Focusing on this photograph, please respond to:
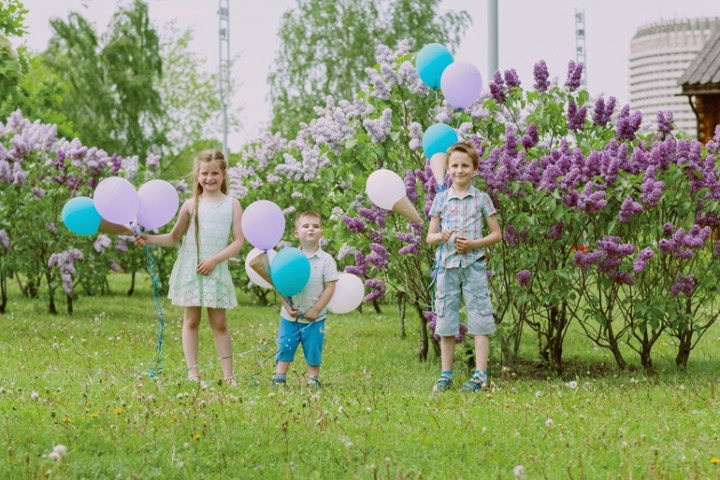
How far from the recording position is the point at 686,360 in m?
7.12

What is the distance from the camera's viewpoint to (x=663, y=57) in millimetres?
141875

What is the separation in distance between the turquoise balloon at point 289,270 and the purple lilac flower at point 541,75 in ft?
7.32

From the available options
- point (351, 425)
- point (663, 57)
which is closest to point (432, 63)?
point (351, 425)

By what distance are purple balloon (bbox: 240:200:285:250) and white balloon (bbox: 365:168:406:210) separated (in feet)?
2.16

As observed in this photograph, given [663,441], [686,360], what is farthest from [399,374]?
[663,441]

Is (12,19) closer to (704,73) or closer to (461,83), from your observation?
(461,83)

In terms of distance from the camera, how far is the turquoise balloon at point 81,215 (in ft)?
18.8

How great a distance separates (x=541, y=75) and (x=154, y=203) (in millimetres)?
2879

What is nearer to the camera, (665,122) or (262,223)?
(262,223)

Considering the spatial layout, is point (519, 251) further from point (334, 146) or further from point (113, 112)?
point (113, 112)

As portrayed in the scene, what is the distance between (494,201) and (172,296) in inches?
88.0

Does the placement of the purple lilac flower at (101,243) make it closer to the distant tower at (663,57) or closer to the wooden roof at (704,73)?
the wooden roof at (704,73)

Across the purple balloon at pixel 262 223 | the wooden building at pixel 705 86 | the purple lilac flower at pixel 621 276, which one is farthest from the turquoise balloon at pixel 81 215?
the wooden building at pixel 705 86

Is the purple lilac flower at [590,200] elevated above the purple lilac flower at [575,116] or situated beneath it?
situated beneath
